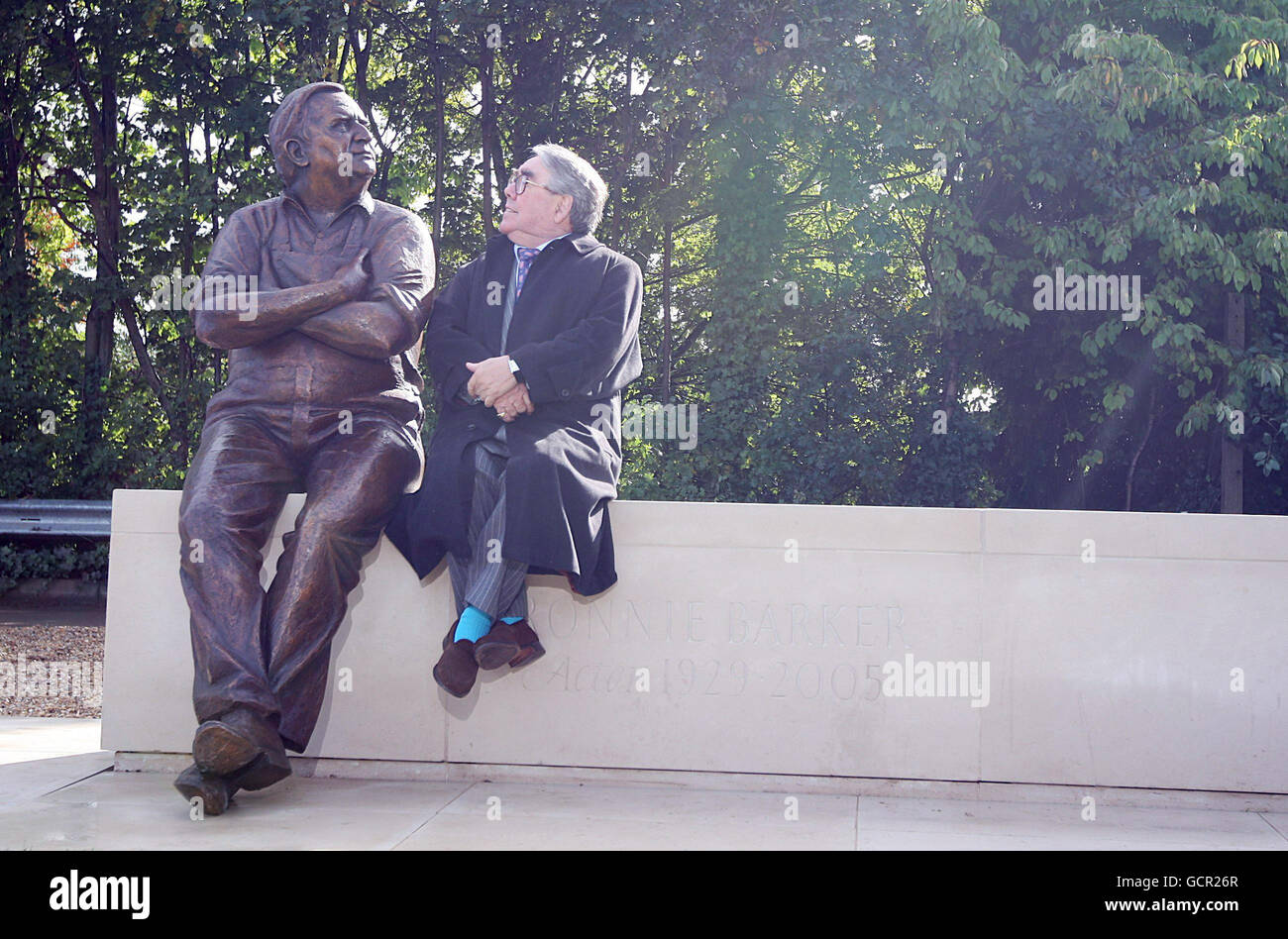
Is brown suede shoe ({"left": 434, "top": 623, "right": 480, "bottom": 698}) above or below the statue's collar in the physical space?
below

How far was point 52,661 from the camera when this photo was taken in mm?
8648

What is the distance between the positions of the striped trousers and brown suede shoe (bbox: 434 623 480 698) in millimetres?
132

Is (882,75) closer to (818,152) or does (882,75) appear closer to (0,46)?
(818,152)

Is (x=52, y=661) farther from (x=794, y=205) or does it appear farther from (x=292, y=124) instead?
(x=794, y=205)

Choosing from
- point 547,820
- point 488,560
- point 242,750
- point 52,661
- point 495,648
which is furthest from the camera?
point 52,661

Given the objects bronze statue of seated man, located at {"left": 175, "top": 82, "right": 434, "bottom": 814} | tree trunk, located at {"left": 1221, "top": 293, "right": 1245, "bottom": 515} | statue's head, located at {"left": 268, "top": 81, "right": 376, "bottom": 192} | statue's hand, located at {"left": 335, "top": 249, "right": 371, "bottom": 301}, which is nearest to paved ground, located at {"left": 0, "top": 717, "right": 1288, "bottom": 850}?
bronze statue of seated man, located at {"left": 175, "top": 82, "right": 434, "bottom": 814}

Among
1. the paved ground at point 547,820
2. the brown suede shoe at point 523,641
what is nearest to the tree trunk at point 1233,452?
the paved ground at point 547,820

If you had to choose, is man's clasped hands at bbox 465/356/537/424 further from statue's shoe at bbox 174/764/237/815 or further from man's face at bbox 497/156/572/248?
statue's shoe at bbox 174/764/237/815

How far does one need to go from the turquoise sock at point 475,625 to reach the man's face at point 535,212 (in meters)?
1.44

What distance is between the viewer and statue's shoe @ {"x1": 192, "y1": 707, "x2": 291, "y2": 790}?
3.90 meters

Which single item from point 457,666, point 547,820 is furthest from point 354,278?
point 547,820

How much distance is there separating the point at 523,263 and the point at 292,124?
92cm

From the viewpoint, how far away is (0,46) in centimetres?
1339

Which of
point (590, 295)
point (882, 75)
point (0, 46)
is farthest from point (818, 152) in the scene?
Answer: point (590, 295)
